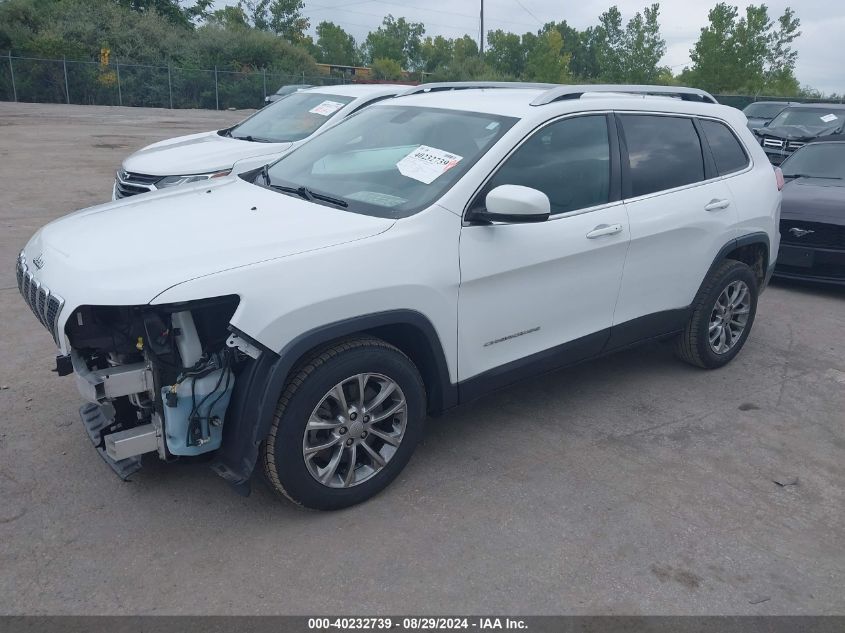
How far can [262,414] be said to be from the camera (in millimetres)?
3031

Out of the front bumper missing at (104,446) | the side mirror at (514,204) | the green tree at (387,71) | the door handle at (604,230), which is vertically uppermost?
the green tree at (387,71)

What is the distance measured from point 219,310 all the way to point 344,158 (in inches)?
59.5

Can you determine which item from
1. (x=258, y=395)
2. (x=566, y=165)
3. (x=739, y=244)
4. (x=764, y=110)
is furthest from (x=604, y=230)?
(x=764, y=110)

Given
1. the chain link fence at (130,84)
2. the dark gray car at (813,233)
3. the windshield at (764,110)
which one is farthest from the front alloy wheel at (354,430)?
the chain link fence at (130,84)

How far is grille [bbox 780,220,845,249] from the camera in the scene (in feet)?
23.7

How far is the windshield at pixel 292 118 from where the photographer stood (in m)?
8.29

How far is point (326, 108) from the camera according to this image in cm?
867

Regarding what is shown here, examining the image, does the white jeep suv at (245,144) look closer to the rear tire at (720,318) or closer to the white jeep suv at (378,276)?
the white jeep suv at (378,276)

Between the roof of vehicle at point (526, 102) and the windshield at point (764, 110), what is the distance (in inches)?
625

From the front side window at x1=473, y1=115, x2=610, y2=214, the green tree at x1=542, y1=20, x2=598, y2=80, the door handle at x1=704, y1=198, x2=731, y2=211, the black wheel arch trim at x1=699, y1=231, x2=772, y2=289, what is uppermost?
the green tree at x1=542, y1=20, x2=598, y2=80

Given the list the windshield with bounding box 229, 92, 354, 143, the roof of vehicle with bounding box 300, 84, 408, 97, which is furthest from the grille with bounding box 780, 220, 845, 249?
the windshield with bounding box 229, 92, 354, 143

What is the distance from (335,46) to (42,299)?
98.7 metres

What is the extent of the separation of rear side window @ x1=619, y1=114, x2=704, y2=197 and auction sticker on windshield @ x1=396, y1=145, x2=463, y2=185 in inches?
48.6

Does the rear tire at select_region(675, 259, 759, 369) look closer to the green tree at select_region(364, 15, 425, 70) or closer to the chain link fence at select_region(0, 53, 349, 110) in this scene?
the chain link fence at select_region(0, 53, 349, 110)
